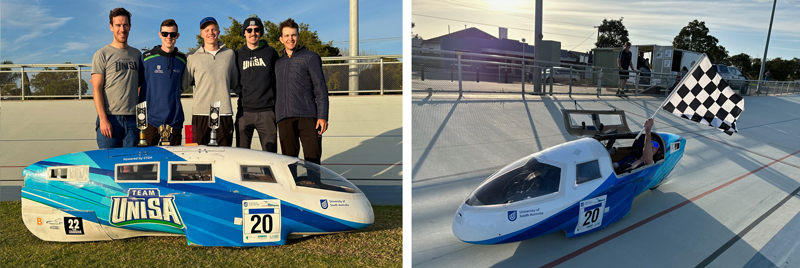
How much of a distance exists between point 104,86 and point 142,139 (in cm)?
65

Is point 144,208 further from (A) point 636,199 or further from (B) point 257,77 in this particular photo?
(A) point 636,199

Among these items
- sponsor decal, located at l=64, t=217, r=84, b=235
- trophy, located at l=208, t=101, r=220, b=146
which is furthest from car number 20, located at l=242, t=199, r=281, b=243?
sponsor decal, located at l=64, t=217, r=84, b=235

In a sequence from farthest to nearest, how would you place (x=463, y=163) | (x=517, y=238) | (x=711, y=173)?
(x=711, y=173) → (x=463, y=163) → (x=517, y=238)

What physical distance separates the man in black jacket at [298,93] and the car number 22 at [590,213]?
2.32 meters

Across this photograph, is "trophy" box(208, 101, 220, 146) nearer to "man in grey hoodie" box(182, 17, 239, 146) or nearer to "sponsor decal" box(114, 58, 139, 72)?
"man in grey hoodie" box(182, 17, 239, 146)

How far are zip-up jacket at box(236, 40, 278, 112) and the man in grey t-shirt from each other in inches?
34.6

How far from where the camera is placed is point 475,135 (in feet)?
24.9

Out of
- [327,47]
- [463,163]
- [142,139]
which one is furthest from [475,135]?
[327,47]

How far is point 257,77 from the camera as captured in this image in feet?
13.0

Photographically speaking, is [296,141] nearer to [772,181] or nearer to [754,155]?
[772,181]

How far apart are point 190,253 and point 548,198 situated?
108 inches

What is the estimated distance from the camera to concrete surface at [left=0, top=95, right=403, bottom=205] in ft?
19.2

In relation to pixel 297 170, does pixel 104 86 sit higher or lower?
higher

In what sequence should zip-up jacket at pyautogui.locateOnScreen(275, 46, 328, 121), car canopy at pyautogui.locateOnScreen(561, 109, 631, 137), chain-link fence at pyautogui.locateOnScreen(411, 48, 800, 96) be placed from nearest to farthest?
zip-up jacket at pyautogui.locateOnScreen(275, 46, 328, 121) < car canopy at pyautogui.locateOnScreen(561, 109, 631, 137) < chain-link fence at pyautogui.locateOnScreen(411, 48, 800, 96)
